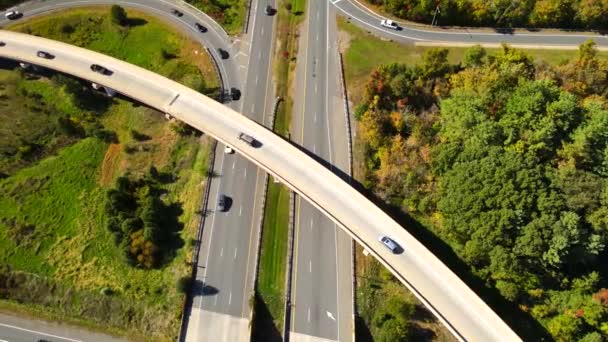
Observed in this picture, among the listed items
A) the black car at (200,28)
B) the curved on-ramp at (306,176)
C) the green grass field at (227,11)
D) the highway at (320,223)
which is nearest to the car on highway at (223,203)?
the curved on-ramp at (306,176)

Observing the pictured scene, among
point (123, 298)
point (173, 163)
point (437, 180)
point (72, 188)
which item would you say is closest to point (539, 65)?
point (437, 180)

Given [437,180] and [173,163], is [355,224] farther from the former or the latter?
[173,163]

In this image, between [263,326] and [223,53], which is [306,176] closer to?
[263,326]

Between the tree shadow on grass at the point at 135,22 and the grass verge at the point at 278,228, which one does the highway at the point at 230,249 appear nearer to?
the grass verge at the point at 278,228

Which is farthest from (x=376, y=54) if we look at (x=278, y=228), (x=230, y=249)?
(x=230, y=249)

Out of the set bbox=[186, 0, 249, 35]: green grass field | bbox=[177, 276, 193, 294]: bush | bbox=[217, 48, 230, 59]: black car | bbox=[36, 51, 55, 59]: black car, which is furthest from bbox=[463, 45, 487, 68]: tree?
bbox=[36, 51, 55, 59]: black car
